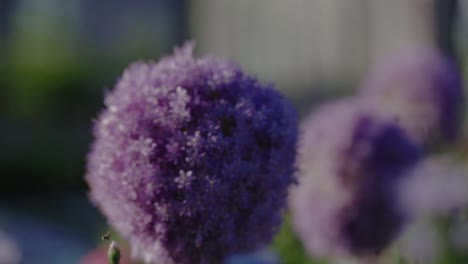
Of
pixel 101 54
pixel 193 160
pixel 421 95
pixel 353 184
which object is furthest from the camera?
pixel 101 54

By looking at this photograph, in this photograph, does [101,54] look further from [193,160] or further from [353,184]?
[193,160]

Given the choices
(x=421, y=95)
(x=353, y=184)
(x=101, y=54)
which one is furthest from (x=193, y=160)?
(x=101, y=54)

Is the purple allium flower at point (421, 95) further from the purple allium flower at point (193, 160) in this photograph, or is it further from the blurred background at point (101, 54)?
the blurred background at point (101, 54)

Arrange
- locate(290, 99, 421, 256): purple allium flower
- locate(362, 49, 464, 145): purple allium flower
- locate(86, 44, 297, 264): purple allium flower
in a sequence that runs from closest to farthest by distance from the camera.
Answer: locate(86, 44, 297, 264): purple allium flower, locate(290, 99, 421, 256): purple allium flower, locate(362, 49, 464, 145): purple allium flower

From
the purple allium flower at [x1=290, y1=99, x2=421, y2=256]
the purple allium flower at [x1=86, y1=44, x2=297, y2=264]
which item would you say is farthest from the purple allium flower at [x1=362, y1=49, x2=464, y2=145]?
the purple allium flower at [x1=86, y1=44, x2=297, y2=264]

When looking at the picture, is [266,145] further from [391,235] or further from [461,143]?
[461,143]

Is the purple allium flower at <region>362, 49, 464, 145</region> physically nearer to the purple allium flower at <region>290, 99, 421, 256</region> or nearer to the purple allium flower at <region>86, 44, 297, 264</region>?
the purple allium flower at <region>290, 99, 421, 256</region>
